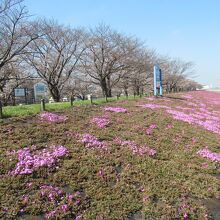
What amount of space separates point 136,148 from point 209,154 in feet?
8.43

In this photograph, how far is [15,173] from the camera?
209 inches

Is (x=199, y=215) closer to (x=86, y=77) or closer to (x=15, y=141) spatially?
(x=15, y=141)

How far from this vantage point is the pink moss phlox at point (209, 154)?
24.1ft

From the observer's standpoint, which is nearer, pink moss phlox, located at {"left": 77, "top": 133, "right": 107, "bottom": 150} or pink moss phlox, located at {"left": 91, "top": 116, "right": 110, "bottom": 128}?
pink moss phlox, located at {"left": 77, "top": 133, "right": 107, "bottom": 150}

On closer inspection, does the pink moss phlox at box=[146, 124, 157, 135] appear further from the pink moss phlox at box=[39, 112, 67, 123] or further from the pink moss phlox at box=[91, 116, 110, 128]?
the pink moss phlox at box=[39, 112, 67, 123]

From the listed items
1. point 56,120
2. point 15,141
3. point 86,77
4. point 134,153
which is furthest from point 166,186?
point 86,77

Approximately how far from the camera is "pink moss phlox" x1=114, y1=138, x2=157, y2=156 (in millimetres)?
7281

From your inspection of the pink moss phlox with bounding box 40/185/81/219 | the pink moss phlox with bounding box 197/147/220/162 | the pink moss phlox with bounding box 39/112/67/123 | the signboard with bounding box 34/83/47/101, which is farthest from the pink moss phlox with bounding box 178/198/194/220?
the signboard with bounding box 34/83/47/101

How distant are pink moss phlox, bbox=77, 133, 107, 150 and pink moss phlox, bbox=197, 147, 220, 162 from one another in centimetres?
338

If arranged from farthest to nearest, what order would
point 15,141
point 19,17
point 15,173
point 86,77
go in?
1. point 86,77
2. point 19,17
3. point 15,141
4. point 15,173

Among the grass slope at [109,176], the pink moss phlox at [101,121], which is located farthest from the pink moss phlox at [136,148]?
the pink moss phlox at [101,121]

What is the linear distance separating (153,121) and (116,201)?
7.28 metres

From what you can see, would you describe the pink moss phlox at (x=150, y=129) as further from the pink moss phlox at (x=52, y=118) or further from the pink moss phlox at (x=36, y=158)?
the pink moss phlox at (x=36, y=158)

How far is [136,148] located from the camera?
754cm
